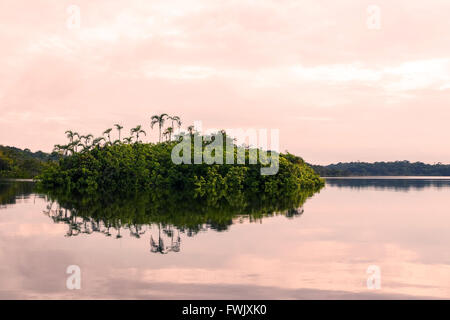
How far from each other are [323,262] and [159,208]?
17.6 metres

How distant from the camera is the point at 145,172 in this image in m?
67.1

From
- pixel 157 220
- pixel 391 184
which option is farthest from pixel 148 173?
pixel 391 184

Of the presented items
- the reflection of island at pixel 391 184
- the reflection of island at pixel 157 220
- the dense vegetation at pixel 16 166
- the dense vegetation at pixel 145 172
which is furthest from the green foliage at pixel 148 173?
the dense vegetation at pixel 16 166

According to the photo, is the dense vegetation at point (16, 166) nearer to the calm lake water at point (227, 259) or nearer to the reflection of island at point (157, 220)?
the reflection of island at point (157, 220)

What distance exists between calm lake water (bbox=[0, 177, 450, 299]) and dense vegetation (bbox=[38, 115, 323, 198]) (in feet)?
125

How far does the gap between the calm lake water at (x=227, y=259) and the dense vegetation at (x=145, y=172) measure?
125 feet

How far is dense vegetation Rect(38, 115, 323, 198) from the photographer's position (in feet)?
205

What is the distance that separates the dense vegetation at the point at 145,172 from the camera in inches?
2464

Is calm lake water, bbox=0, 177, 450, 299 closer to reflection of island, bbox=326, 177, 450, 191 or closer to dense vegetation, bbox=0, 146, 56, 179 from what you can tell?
reflection of island, bbox=326, 177, 450, 191

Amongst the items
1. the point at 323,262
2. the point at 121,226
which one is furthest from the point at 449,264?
the point at 121,226

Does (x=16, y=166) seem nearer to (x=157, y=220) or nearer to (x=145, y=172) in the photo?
(x=145, y=172)

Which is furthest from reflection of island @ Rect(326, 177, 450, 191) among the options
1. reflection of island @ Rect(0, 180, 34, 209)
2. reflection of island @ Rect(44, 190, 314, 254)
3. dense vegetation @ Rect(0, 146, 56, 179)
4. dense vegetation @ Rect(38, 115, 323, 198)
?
dense vegetation @ Rect(0, 146, 56, 179)
